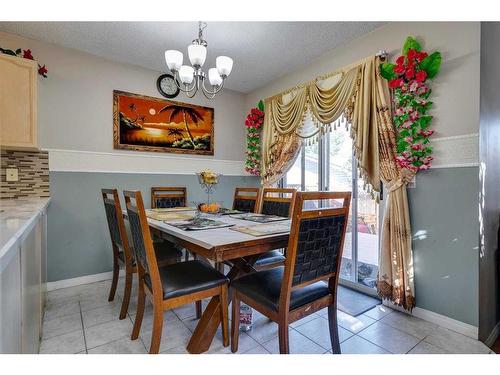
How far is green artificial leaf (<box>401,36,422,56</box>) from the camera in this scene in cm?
201

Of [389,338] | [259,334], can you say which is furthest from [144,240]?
[389,338]

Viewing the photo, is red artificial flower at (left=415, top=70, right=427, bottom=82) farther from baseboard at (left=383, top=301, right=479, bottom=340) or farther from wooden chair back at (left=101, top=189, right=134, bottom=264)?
wooden chair back at (left=101, top=189, right=134, bottom=264)

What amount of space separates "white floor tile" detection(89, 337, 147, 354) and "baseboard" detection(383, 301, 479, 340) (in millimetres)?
2001

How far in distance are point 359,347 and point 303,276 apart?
2.59ft

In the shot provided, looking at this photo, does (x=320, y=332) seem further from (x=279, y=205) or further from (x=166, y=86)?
(x=166, y=86)

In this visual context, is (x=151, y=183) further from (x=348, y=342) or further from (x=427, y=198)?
(x=427, y=198)

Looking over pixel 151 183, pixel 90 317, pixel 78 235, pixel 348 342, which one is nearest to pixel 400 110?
pixel 348 342

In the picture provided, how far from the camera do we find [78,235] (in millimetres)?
2787

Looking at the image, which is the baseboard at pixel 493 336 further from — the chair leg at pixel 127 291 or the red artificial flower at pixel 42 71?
the red artificial flower at pixel 42 71

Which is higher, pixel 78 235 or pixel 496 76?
pixel 496 76

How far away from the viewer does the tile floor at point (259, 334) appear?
167 cm

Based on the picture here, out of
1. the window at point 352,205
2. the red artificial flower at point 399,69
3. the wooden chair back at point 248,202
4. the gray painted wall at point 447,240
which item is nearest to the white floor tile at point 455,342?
the gray painted wall at point 447,240

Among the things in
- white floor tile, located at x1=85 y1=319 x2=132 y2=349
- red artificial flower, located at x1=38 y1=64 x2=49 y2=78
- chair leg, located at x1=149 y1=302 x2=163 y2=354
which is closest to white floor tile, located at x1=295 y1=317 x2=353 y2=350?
chair leg, located at x1=149 y1=302 x2=163 y2=354
